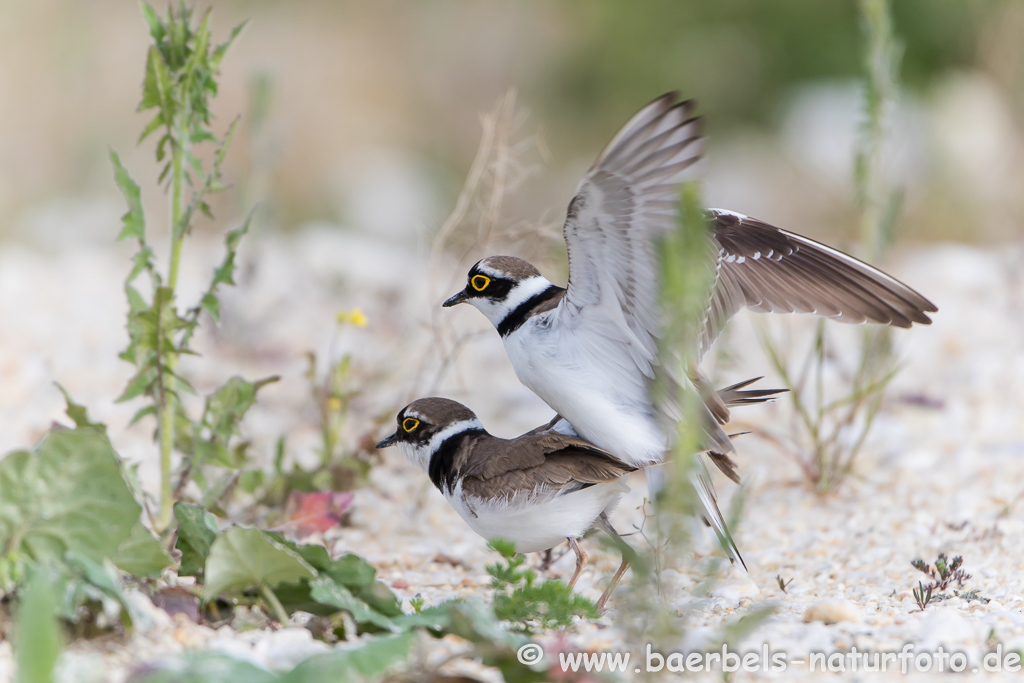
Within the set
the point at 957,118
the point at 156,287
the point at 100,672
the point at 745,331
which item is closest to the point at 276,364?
the point at 156,287

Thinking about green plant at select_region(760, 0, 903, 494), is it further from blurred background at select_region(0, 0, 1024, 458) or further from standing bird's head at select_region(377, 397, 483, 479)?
standing bird's head at select_region(377, 397, 483, 479)

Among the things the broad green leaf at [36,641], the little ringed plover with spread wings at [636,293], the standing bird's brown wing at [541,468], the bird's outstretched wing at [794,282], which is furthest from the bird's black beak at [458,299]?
the broad green leaf at [36,641]

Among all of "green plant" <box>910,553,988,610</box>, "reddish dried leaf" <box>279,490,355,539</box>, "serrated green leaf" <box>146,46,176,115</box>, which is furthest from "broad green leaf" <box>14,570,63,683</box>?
"green plant" <box>910,553,988,610</box>

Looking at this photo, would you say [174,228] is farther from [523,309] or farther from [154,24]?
[523,309]

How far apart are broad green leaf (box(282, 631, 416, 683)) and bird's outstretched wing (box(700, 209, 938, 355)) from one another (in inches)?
69.6

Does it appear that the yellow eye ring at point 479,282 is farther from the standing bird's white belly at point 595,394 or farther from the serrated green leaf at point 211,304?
the serrated green leaf at point 211,304

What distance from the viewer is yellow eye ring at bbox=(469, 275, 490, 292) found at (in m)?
3.54

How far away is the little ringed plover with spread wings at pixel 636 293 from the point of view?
2.67 metres

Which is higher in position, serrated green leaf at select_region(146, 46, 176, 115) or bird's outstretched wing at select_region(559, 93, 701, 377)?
serrated green leaf at select_region(146, 46, 176, 115)

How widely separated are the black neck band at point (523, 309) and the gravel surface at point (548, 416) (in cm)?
52

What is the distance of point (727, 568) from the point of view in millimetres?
3510

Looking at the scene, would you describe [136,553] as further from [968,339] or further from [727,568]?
[968,339]

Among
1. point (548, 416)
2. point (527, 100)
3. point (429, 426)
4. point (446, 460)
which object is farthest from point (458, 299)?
point (527, 100)

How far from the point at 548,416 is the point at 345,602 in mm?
2612
